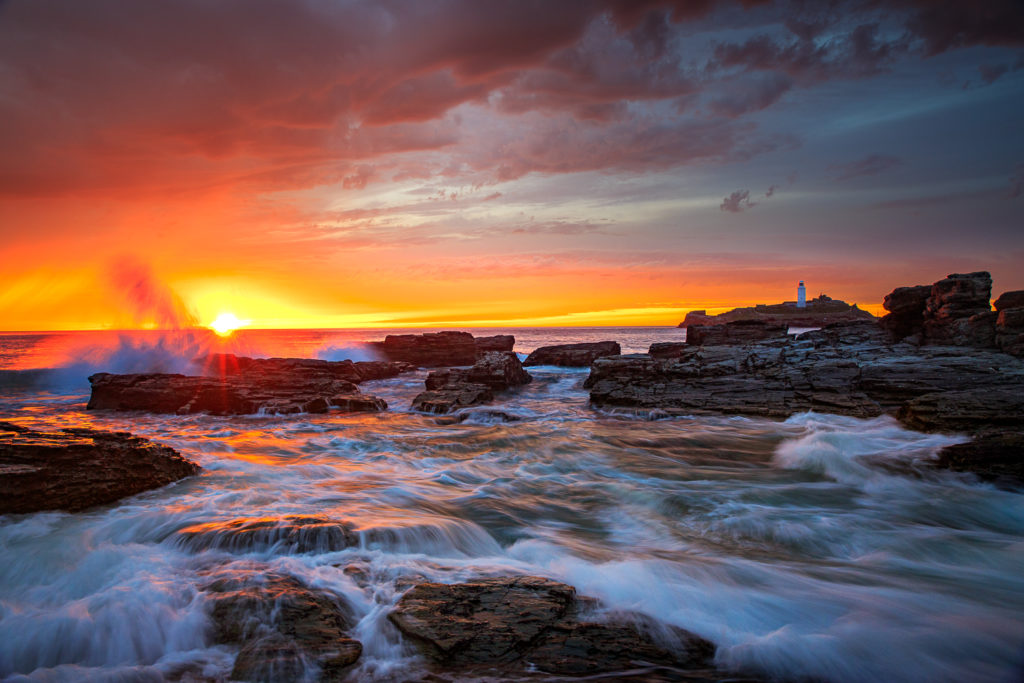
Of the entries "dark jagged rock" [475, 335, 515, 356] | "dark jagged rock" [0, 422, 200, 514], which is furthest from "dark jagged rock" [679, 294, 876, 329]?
"dark jagged rock" [0, 422, 200, 514]

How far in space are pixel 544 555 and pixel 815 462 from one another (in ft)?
21.8

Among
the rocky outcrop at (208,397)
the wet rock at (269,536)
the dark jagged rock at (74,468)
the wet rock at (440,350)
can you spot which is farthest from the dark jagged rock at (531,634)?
the wet rock at (440,350)

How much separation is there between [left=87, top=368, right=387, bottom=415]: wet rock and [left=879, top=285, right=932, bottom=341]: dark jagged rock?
20.3 meters

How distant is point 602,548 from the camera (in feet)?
18.6

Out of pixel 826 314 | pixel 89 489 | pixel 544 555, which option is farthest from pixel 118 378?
pixel 826 314

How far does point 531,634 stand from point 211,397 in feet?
51.3

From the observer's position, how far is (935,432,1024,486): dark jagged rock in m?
7.52

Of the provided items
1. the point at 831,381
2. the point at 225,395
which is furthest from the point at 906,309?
the point at 225,395

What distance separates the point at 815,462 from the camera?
9180 mm

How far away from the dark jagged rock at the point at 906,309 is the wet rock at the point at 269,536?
2202 cm

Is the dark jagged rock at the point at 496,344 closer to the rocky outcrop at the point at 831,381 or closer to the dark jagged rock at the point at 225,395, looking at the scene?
the rocky outcrop at the point at 831,381

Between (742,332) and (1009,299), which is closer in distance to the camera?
(1009,299)

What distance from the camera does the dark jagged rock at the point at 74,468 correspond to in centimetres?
542

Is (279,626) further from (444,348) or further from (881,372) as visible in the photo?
(444,348)
